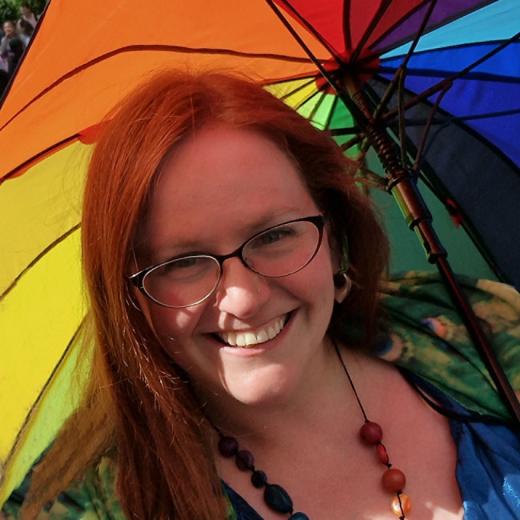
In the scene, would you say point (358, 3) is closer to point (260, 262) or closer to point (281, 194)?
point (281, 194)

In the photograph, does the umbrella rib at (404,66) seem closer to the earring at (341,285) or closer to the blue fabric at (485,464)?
the earring at (341,285)

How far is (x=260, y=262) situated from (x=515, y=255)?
1.06m

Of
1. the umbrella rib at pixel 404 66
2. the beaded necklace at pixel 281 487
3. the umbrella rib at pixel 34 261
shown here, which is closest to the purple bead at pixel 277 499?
the beaded necklace at pixel 281 487

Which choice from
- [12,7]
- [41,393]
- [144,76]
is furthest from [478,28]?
[12,7]

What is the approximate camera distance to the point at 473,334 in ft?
5.18

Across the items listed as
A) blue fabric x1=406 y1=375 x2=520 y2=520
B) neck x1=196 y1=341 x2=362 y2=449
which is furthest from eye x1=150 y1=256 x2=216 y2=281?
blue fabric x1=406 y1=375 x2=520 y2=520

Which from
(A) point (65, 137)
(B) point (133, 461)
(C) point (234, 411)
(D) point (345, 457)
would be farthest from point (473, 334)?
(A) point (65, 137)

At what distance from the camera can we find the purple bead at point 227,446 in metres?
1.45

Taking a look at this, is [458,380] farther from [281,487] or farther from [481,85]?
[481,85]

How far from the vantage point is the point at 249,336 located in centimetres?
125

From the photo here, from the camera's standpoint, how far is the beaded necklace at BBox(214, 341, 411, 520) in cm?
137

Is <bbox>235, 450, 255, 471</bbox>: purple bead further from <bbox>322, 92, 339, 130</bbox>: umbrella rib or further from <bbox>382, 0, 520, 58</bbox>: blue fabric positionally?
<bbox>382, 0, 520, 58</bbox>: blue fabric

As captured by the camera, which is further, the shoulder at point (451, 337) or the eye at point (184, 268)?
the shoulder at point (451, 337)

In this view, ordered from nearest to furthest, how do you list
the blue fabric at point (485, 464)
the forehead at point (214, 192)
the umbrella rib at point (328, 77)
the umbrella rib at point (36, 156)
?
1. the forehead at point (214, 192)
2. the blue fabric at point (485, 464)
3. the umbrella rib at point (36, 156)
4. the umbrella rib at point (328, 77)
